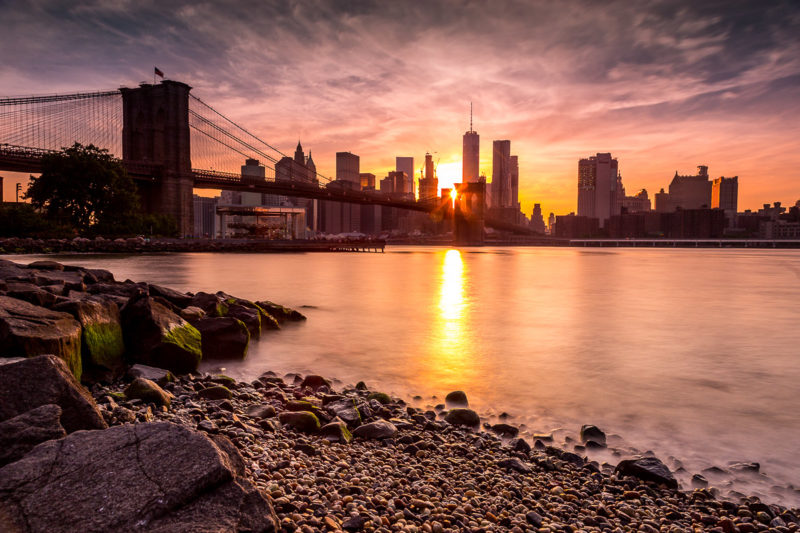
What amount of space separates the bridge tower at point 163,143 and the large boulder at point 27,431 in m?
64.7

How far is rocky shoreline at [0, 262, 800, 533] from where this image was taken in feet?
8.71

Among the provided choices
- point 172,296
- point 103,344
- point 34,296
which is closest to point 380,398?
point 103,344

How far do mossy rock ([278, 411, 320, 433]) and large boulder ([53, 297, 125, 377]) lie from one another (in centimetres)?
280

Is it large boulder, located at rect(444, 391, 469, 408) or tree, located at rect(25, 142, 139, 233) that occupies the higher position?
tree, located at rect(25, 142, 139, 233)

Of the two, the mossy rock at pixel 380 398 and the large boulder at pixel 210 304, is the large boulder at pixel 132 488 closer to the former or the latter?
the mossy rock at pixel 380 398

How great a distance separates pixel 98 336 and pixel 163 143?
6589cm

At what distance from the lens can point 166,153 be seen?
6369 centimetres

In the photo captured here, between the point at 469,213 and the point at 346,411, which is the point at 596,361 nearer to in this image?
the point at 346,411

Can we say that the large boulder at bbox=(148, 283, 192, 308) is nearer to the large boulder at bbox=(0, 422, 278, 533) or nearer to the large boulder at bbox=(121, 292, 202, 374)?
the large boulder at bbox=(121, 292, 202, 374)

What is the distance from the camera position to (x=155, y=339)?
7.12m

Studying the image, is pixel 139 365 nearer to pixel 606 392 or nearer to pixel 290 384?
pixel 290 384

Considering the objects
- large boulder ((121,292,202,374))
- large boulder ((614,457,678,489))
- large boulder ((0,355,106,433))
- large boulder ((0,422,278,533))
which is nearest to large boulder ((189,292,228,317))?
large boulder ((121,292,202,374))

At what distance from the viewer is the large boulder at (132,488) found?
8.27 ft

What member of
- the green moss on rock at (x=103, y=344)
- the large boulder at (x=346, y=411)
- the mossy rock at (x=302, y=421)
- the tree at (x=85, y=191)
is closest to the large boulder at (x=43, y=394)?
the mossy rock at (x=302, y=421)
